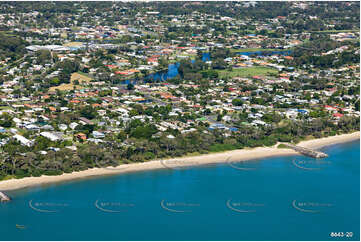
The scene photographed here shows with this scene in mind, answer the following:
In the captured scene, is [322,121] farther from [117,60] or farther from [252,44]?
[252,44]
